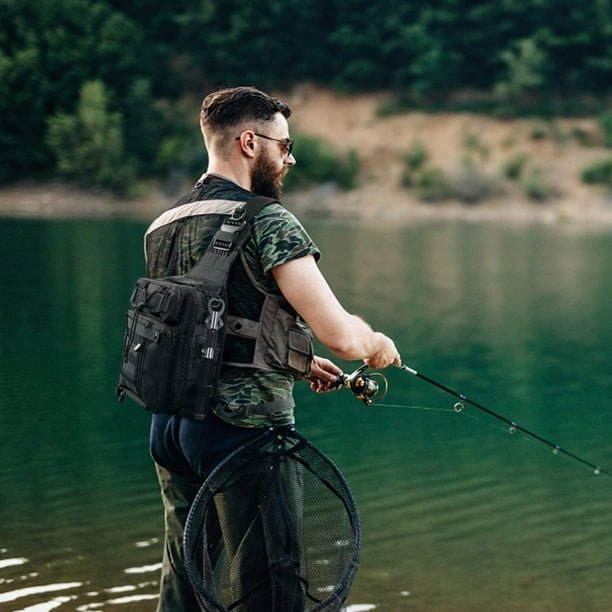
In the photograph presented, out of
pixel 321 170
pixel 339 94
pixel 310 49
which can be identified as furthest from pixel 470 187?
pixel 310 49

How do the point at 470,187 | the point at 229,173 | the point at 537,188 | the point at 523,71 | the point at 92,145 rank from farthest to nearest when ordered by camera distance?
the point at 523,71 < the point at 92,145 < the point at 470,187 < the point at 537,188 < the point at 229,173

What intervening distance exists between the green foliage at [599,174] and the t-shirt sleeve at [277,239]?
46935 mm

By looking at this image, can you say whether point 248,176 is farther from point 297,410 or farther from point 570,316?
point 570,316

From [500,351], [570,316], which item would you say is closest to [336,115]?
[570,316]

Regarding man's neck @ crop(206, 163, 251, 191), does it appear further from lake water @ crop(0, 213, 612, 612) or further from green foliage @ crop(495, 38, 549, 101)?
green foliage @ crop(495, 38, 549, 101)

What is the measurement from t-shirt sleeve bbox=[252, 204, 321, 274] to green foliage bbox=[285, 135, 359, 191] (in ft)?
152

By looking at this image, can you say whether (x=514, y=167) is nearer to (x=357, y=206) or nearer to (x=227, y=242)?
(x=357, y=206)

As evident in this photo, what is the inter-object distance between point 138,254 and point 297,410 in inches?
616

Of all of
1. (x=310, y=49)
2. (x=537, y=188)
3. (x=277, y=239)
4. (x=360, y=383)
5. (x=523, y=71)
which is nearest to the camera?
(x=277, y=239)

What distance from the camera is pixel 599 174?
159 ft

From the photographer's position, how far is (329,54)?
62.1 meters

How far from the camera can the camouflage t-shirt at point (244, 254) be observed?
3152 millimetres

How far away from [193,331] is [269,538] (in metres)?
0.67

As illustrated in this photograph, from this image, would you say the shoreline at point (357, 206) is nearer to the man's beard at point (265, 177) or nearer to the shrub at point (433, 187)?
the shrub at point (433, 187)
